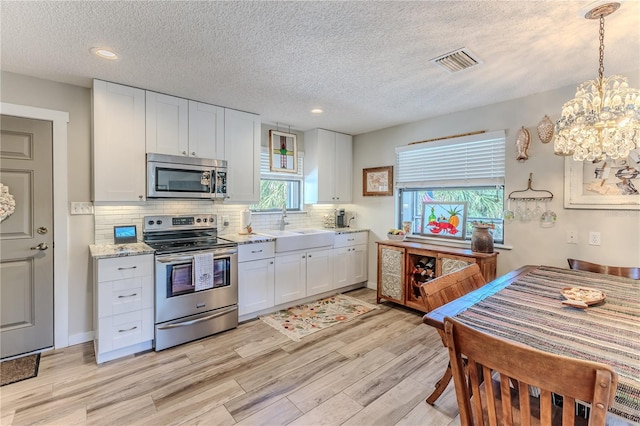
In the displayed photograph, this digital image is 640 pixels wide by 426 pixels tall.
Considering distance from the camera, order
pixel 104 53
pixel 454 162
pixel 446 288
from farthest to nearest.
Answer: pixel 454 162 < pixel 104 53 < pixel 446 288

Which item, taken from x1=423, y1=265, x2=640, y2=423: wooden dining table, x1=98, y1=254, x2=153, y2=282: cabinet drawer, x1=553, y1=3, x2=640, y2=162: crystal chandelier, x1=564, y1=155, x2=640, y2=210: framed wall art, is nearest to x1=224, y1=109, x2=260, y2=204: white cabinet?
x1=98, y1=254, x2=153, y2=282: cabinet drawer

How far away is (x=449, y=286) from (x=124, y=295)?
8.52 ft

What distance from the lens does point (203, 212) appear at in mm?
3607

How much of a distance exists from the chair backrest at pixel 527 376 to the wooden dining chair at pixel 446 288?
0.56 meters

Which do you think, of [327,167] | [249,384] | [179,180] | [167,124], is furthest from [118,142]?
[327,167]

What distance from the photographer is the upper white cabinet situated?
14.6 feet

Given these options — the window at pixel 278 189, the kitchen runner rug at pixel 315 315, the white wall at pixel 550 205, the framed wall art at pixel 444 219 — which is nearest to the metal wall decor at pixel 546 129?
the white wall at pixel 550 205

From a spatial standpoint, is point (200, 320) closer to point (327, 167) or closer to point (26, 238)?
point (26, 238)

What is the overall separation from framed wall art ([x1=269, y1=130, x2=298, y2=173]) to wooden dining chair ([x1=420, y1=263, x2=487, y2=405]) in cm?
286

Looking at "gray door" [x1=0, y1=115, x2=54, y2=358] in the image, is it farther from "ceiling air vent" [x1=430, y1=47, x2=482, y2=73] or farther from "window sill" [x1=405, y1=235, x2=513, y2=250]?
"window sill" [x1=405, y1=235, x2=513, y2=250]

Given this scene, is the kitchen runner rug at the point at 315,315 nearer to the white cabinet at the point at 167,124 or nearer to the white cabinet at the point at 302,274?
the white cabinet at the point at 302,274

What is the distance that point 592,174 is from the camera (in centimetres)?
269

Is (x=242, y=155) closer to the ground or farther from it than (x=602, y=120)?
farther from it

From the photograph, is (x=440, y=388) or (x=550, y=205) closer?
(x=440, y=388)
